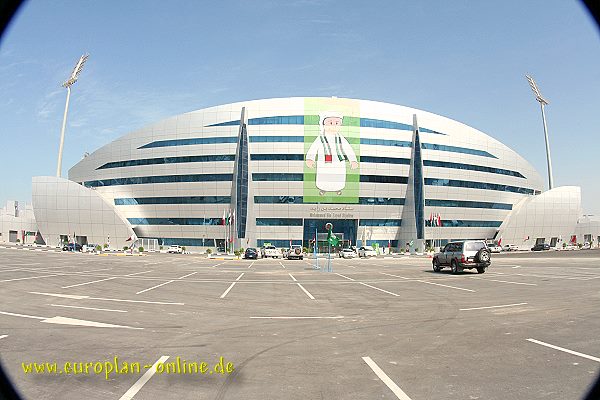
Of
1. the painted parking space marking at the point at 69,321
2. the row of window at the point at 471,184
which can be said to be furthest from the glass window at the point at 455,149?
the painted parking space marking at the point at 69,321

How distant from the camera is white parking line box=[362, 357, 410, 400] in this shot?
5.04 metres

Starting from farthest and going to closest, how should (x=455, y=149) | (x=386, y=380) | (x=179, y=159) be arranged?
(x=455, y=149) → (x=179, y=159) → (x=386, y=380)

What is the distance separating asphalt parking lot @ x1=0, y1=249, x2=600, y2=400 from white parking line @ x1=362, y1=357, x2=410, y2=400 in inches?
0.7

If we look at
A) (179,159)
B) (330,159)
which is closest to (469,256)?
(330,159)

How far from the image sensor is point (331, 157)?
235 feet

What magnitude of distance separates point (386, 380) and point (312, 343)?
8.13 feet

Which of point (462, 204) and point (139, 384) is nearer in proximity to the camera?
point (139, 384)

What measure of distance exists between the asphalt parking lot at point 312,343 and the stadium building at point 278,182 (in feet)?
188

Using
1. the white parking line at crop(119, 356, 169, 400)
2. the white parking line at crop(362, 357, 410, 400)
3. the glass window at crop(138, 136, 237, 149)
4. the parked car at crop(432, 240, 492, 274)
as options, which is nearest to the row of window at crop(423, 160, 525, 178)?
the glass window at crop(138, 136, 237, 149)

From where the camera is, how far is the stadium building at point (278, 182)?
7188 cm

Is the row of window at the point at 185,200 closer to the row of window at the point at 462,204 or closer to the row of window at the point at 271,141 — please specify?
the row of window at the point at 271,141

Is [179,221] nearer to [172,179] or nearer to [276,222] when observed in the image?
[172,179]

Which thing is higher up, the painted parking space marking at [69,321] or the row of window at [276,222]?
the row of window at [276,222]

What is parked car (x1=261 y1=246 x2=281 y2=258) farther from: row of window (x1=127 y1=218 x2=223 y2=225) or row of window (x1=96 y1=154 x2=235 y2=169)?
row of window (x1=96 y1=154 x2=235 y2=169)
